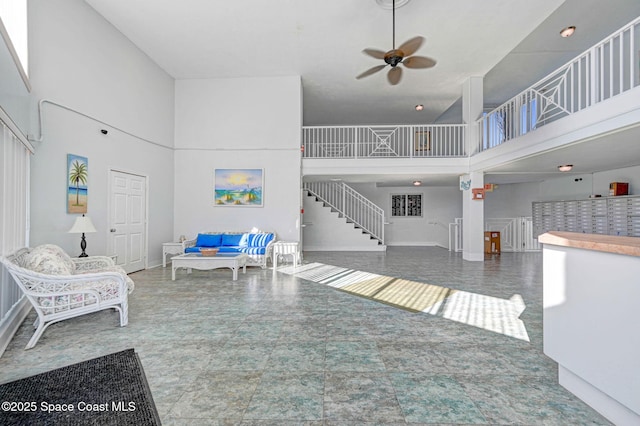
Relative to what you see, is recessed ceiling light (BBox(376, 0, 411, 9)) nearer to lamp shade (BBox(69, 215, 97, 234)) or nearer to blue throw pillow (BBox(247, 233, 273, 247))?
blue throw pillow (BBox(247, 233, 273, 247))

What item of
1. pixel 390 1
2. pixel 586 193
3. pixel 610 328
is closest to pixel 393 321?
pixel 610 328

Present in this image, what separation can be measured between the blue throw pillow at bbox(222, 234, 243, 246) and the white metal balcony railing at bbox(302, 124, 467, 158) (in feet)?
9.75

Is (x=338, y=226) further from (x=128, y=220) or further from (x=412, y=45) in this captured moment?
(x=412, y=45)

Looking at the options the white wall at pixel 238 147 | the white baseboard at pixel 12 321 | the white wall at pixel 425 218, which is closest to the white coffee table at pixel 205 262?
the white baseboard at pixel 12 321

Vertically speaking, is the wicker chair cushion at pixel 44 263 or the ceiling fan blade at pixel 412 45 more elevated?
the ceiling fan blade at pixel 412 45

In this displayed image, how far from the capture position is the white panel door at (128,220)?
5.96 metres

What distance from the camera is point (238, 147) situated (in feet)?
26.2

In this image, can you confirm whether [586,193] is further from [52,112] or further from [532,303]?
[52,112]

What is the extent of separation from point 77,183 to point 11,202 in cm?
159

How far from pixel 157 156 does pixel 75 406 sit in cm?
642

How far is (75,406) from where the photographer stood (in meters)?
1.97

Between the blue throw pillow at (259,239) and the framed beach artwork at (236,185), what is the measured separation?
3.35 feet

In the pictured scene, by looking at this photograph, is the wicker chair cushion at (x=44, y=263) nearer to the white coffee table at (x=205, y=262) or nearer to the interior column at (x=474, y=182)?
the white coffee table at (x=205, y=262)

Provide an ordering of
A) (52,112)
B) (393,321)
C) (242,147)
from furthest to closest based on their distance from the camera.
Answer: (242,147), (52,112), (393,321)
